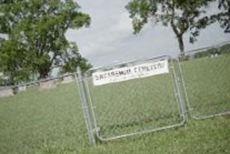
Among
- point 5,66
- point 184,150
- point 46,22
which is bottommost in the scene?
point 184,150

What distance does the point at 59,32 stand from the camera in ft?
216

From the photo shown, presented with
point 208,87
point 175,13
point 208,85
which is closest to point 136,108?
A: point 208,87

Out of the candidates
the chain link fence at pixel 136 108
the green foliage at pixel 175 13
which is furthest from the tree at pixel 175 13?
the chain link fence at pixel 136 108

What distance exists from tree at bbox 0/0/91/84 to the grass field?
39527mm

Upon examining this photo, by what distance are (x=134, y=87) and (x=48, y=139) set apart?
901cm

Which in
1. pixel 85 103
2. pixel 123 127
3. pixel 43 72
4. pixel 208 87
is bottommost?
pixel 123 127

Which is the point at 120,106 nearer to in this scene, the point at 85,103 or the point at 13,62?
the point at 85,103

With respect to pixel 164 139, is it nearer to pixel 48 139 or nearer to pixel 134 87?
pixel 48 139

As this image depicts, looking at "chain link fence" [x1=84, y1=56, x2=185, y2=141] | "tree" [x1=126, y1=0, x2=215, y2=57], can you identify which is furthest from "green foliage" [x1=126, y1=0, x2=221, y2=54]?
"chain link fence" [x1=84, y1=56, x2=185, y2=141]

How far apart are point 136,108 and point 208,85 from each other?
12.8 ft

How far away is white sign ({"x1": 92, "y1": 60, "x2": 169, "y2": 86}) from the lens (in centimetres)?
1055

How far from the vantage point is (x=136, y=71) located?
10.6 m

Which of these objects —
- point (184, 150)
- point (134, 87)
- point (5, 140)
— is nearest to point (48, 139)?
point (5, 140)

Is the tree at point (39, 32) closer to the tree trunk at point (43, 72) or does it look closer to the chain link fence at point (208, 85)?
the tree trunk at point (43, 72)
